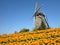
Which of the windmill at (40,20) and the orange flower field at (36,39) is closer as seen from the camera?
the orange flower field at (36,39)

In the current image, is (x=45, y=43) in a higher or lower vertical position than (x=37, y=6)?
lower

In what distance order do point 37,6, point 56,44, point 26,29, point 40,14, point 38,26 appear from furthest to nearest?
point 37,6 < point 40,14 < point 38,26 < point 26,29 < point 56,44

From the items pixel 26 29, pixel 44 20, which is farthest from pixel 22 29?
pixel 44 20

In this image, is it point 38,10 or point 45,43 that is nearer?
point 45,43

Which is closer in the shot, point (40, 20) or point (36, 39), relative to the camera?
point (36, 39)

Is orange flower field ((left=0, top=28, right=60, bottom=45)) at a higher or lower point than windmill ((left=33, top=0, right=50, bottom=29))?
lower

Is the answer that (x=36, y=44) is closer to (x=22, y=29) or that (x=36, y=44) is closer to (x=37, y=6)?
(x=22, y=29)

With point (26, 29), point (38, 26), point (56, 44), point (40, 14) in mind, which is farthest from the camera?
point (40, 14)

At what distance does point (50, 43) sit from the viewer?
46.8 feet

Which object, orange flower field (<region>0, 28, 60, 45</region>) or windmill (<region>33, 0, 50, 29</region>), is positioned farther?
windmill (<region>33, 0, 50, 29</region>)

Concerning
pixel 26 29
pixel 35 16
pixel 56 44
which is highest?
pixel 35 16

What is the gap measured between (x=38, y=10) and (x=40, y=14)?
3.90 ft

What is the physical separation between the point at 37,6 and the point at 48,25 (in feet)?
22.2

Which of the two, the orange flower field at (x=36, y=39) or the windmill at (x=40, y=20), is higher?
the windmill at (x=40, y=20)
